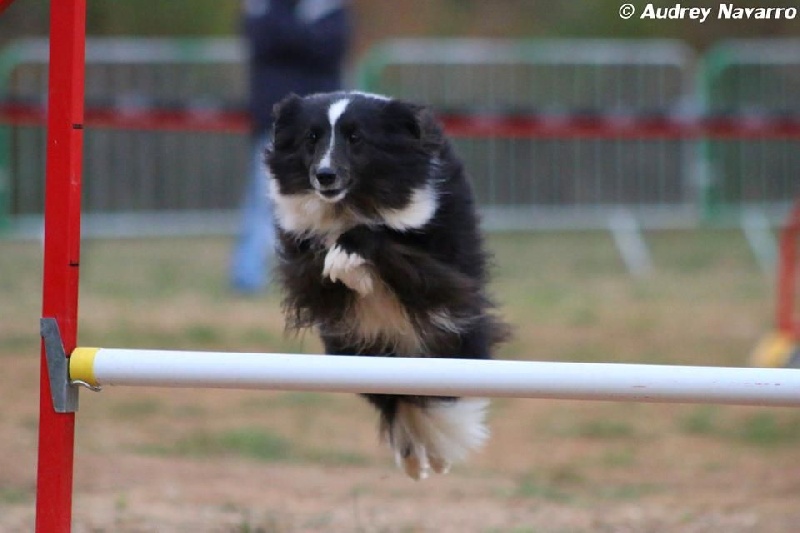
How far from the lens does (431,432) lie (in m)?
4.30

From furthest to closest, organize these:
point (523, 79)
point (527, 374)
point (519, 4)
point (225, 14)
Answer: point (519, 4) < point (225, 14) < point (523, 79) < point (527, 374)

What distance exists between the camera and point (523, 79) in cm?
1317

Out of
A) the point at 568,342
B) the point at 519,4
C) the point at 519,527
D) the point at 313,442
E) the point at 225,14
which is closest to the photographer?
the point at 519,527

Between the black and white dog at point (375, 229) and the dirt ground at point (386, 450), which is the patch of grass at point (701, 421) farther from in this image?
the black and white dog at point (375, 229)

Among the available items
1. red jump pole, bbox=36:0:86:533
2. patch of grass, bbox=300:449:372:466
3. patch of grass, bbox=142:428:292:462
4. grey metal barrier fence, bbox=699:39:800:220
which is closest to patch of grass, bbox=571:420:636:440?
patch of grass, bbox=300:449:372:466

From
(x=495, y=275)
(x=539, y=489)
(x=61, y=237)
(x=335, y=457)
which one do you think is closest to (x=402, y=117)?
(x=495, y=275)

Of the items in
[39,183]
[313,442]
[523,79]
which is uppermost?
[523,79]

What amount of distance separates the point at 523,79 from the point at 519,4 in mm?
6919

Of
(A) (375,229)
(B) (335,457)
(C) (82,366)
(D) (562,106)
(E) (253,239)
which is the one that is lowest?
(B) (335,457)

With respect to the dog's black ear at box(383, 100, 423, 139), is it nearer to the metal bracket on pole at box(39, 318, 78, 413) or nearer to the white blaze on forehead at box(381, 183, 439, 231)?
the white blaze on forehead at box(381, 183, 439, 231)

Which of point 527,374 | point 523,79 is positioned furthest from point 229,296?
point 527,374

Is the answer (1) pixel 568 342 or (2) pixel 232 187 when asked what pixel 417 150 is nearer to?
(1) pixel 568 342

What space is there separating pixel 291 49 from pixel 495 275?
462 cm

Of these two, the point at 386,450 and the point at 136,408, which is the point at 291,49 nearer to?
the point at 136,408
